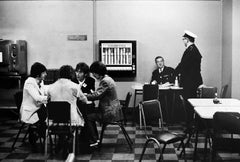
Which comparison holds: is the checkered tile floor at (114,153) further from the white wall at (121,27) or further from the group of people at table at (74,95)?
the white wall at (121,27)

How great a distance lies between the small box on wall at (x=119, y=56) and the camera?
28.1 feet

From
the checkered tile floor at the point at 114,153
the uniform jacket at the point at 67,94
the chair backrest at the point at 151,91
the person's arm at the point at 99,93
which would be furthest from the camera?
the chair backrest at the point at 151,91

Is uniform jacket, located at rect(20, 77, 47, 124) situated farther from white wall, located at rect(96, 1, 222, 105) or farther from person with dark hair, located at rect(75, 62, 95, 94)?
white wall, located at rect(96, 1, 222, 105)

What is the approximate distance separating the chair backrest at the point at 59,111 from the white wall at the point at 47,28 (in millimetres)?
4154

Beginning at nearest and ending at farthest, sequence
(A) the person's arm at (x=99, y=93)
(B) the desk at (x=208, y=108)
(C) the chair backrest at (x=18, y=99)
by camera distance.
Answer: (B) the desk at (x=208, y=108) → (A) the person's arm at (x=99, y=93) → (C) the chair backrest at (x=18, y=99)

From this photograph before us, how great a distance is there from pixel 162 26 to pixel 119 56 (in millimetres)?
1251

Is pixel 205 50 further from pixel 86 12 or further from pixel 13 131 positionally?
pixel 13 131

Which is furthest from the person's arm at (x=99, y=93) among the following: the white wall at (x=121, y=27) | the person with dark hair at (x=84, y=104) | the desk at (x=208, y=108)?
the white wall at (x=121, y=27)

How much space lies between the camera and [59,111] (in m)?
4.66

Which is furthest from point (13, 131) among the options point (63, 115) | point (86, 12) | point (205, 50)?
point (205, 50)

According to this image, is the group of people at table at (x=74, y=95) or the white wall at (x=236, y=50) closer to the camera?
the group of people at table at (x=74, y=95)

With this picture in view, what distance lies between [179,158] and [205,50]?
4.24 meters

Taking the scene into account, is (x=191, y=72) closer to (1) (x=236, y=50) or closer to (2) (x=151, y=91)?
(2) (x=151, y=91)

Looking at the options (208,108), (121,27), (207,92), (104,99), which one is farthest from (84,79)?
(121,27)
